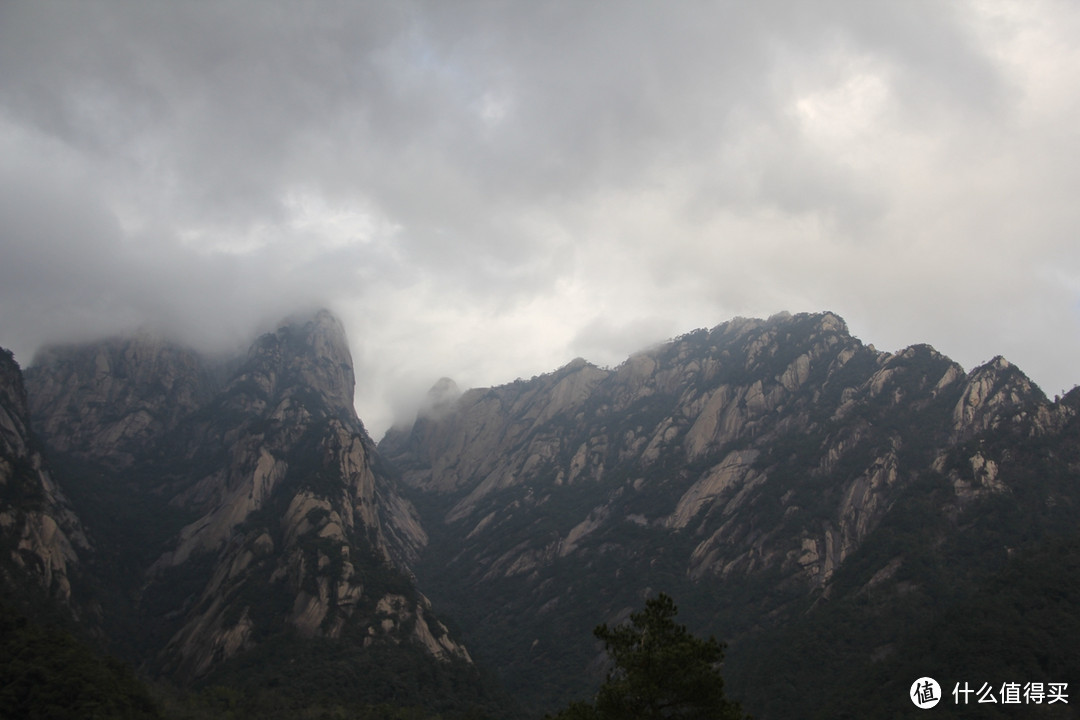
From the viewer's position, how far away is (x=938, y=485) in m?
182

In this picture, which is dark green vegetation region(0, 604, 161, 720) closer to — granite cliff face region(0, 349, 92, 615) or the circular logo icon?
granite cliff face region(0, 349, 92, 615)

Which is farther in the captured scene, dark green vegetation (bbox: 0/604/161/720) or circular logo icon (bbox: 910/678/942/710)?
circular logo icon (bbox: 910/678/942/710)

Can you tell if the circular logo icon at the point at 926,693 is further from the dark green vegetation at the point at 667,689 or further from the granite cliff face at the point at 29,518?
the granite cliff face at the point at 29,518

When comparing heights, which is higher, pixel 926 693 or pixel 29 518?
pixel 29 518

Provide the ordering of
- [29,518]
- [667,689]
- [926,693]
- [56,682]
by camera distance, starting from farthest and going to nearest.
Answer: [29,518], [926,693], [56,682], [667,689]

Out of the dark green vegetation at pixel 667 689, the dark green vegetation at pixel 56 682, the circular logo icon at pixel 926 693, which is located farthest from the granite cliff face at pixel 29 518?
the circular logo icon at pixel 926 693

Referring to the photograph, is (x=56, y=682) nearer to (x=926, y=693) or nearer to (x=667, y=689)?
(x=667, y=689)

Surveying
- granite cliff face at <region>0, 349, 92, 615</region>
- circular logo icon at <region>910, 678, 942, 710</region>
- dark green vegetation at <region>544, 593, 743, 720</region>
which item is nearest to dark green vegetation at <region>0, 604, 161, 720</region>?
granite cliff face at <region>0, 349, 92, 615</region>

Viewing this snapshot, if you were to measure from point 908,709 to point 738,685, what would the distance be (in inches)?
1750

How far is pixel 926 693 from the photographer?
4449 inches

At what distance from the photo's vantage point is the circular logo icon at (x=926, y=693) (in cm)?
11019

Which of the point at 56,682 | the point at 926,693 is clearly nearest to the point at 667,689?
the point at 926,693

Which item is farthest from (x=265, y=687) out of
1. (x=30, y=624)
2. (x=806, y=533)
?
(x=806, y=533)

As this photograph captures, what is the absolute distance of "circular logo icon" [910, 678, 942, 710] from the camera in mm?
110188
